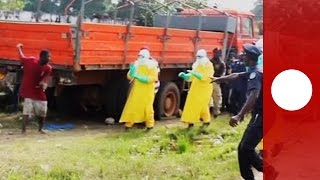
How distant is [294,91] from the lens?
4.50 feet

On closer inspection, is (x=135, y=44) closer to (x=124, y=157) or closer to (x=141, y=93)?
(x=141, y=93)

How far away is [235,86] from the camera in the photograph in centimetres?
1100

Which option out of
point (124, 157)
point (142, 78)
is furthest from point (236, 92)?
point (124, 157)

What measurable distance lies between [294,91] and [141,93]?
25.0ft

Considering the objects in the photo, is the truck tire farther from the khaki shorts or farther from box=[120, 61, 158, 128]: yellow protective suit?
the khaki shorts

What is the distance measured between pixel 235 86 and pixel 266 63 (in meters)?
9.67

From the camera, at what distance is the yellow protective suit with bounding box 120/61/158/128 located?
892 cm

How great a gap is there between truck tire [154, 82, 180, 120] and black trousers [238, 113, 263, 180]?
5.60 meters

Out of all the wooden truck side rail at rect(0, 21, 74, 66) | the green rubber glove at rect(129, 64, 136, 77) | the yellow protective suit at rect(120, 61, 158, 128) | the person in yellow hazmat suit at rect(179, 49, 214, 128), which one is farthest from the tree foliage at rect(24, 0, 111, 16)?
the person in yellow hazmat suit at rect(179, 49, 214, 128)

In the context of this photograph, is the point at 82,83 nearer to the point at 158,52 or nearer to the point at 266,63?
the point at 158,52

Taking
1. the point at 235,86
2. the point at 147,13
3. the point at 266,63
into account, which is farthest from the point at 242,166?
the point at 147,13
